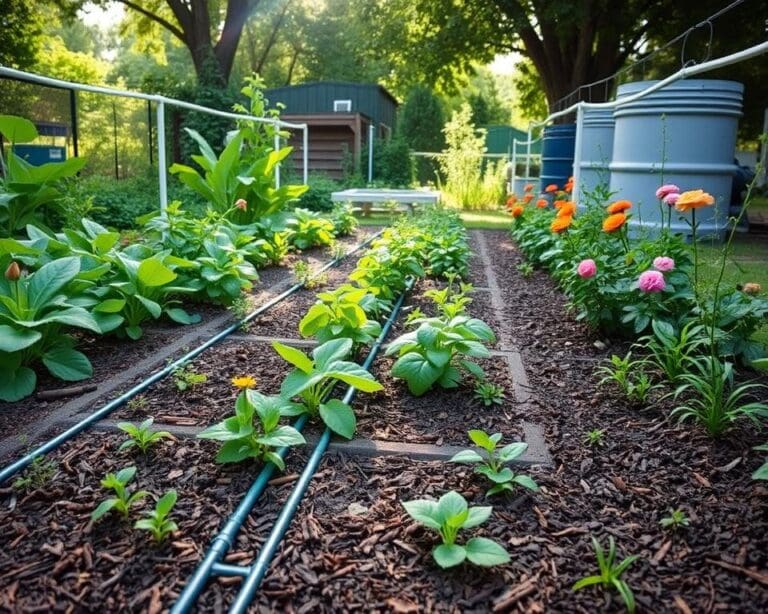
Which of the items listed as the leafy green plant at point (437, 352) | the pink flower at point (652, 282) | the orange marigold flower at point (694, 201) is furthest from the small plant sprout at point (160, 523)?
the pink flower at point (652, 282)

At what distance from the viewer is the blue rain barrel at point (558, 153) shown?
9125 millimetres

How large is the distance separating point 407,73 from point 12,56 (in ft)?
31.1

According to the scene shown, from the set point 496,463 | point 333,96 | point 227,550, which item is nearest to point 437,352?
point 496,463

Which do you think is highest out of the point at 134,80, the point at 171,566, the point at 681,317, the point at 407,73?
the point at 134,80

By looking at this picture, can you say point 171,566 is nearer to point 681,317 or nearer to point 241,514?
point 241,514

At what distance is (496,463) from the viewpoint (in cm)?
196

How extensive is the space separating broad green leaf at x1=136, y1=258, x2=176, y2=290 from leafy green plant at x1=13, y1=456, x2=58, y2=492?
1.36 m

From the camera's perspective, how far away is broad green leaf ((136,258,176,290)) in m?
3.13

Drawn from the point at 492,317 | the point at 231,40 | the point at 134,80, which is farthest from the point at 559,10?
the point at 134,80

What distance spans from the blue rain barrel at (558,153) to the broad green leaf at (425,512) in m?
8.23

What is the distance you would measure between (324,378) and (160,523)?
791 millimetres

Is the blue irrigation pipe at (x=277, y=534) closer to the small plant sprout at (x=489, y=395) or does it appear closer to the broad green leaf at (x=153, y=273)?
the small plant sprout at (x=489, y=395)

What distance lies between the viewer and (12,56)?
606 inches

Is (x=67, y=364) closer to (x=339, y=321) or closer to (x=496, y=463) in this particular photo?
(x=339, y=321)
